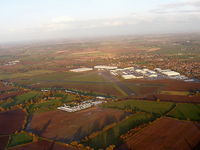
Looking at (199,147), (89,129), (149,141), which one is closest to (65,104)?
(89,129)

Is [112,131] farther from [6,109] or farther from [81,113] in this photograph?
[6,109]

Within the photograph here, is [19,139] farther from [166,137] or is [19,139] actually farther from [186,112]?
[186,112]

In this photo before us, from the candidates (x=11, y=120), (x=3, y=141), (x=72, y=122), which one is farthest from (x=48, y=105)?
(x=3, y=141)

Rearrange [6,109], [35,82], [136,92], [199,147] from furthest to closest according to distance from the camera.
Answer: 1. [35,82]
2. [136,92]
3. [6,109]
4. [199,147]

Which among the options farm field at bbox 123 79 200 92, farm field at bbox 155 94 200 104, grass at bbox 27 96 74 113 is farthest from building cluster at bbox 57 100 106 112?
farm field at bbox 123 79 200 92

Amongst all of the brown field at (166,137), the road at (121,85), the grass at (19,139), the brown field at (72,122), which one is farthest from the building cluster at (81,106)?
the brown field at (166,137)

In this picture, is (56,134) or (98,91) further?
(98,91)

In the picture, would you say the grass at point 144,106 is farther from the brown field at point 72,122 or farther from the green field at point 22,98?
the green field at point 22,98
